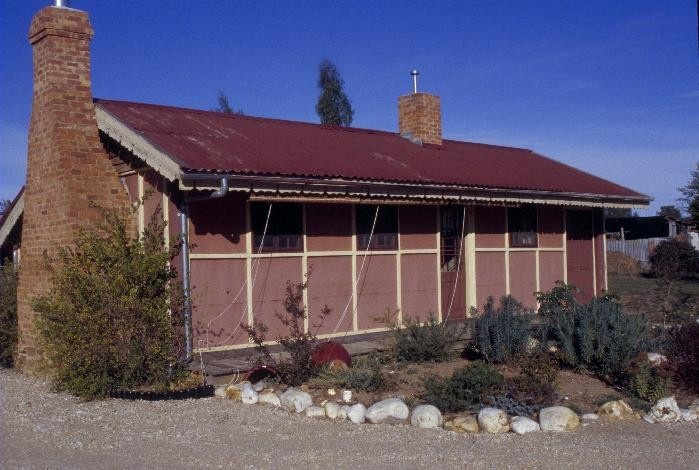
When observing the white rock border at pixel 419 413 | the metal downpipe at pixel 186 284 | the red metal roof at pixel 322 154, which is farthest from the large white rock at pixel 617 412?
the metal downpipe at pixel 186 284

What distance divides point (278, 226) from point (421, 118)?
6151 millimetres

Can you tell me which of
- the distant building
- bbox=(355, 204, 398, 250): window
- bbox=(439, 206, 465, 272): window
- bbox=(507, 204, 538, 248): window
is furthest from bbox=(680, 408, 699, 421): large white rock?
the distant building

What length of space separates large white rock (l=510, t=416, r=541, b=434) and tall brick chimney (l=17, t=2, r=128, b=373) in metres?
6.10

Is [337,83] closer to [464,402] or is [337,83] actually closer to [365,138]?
[365,138]

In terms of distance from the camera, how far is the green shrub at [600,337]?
30.4ft

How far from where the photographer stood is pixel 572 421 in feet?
24.2

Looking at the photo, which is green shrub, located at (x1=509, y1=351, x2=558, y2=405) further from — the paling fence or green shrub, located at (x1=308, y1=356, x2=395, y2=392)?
the paling fence

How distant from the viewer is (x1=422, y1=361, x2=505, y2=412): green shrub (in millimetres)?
8102

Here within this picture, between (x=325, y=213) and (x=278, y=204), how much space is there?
2.99 ft

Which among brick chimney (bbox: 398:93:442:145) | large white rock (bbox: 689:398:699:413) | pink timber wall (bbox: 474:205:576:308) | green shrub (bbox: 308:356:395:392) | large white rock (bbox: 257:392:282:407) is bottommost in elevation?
large white rock (bbox: 689:398:699:413)

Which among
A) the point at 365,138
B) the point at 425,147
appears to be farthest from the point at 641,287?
the point at 365,138

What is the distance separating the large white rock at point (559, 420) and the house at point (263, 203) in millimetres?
4505

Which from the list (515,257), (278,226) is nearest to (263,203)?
(278,226)

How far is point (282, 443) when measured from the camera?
23.4ft
